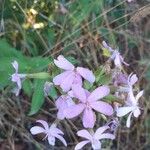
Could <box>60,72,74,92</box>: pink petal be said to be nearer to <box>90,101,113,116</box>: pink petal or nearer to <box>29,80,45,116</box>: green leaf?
<box>90,101,113,116</box>: pink petal

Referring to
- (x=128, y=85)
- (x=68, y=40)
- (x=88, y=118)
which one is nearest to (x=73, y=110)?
(x=88, y=118)

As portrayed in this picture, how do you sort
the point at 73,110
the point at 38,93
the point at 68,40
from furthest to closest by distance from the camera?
the point at 68,40 → the point at 38,93 → the point at 73,110

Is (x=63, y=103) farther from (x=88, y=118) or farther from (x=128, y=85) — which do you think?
(x=128, y=85)

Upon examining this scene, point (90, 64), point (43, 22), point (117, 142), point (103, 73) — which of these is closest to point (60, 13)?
point (43, 22)

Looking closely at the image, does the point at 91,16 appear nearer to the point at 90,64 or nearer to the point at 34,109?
the point at 90,64

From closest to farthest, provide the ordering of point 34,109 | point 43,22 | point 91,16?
1. point 34,109
2. point 43,22
3. point 91,16
